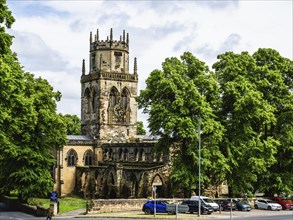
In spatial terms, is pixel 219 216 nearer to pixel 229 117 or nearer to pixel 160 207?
pixel 160 207

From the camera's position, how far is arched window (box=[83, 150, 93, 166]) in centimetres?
8200

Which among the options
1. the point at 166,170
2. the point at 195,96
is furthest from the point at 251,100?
the point at 166,170

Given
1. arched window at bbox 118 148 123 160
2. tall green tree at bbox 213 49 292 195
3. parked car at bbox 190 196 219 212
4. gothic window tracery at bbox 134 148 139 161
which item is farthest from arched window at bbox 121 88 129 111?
parked car at bbox 190 196 219 212

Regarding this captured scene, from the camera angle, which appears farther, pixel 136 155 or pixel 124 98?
pixel 124 98

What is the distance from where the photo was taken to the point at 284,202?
55969mm

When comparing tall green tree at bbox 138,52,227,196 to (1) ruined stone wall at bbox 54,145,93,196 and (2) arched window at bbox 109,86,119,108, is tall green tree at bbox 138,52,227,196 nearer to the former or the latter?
(1) ruined stone wall at bbox 54,145,93,196

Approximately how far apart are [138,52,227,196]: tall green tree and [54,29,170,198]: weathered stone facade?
17362 mm

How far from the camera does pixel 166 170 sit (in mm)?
60656

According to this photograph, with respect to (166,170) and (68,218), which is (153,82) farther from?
(68,218)

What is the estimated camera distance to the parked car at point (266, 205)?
178 feet

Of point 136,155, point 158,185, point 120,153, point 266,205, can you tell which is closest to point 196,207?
point 266,205

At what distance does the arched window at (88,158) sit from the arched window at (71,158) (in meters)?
1.60

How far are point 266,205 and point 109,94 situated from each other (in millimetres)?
36811

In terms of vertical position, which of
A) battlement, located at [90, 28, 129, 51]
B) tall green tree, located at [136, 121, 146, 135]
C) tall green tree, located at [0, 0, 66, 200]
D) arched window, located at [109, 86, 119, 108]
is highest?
battlement, located at [90, 28, 129, 51]
